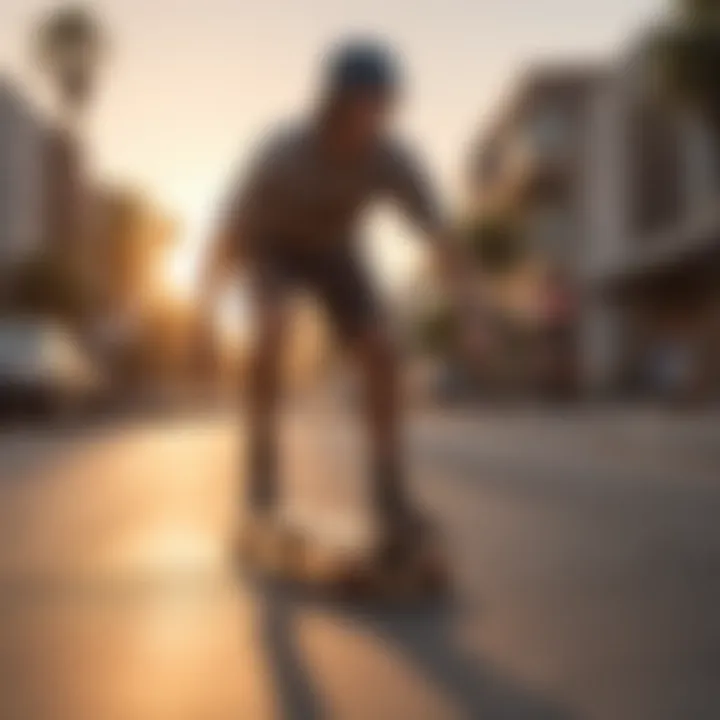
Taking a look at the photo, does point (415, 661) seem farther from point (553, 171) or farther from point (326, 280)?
point (553, 171)

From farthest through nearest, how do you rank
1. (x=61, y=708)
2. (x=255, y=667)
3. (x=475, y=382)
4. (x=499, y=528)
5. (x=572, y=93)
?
(x=572, y=93) → (x=475, y=382) → (x=499, y=528) → (x=255, y=667) → (x=61, y=708)

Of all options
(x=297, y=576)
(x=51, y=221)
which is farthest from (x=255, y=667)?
(x=51, y=221)

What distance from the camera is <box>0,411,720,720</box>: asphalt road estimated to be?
298cm

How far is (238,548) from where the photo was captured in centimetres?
536

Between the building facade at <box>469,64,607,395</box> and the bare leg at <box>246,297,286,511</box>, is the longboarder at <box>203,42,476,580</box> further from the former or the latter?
the building facade at <box>469,64,607,395</box>

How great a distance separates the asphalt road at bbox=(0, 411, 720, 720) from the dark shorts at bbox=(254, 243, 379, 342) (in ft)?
2.80

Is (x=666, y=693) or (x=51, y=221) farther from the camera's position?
(x=51, y=221)

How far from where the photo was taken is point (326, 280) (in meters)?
5.14

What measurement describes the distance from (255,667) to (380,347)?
1.71 meters

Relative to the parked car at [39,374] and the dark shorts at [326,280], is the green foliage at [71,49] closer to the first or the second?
the parked car at [39,374]

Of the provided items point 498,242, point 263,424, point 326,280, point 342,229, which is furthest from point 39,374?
point 498,242

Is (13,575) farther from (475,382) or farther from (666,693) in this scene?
(475,382)

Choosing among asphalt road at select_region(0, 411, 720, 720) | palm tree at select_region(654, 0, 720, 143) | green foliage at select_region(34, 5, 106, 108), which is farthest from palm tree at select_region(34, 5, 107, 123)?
asphalt road at select_region(0, 411, 720, 720)

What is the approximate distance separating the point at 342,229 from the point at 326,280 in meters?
0.20
